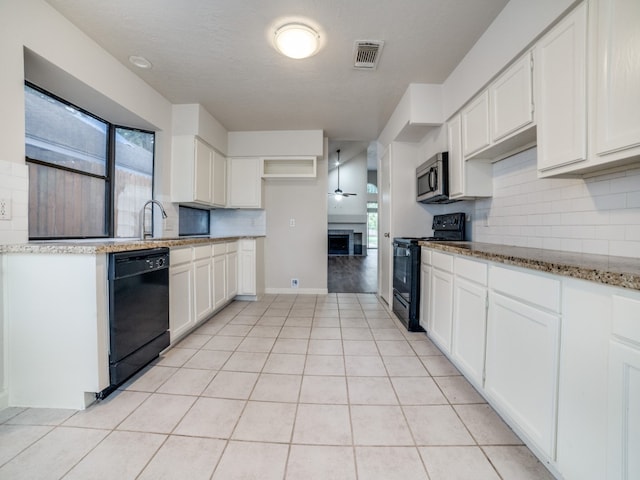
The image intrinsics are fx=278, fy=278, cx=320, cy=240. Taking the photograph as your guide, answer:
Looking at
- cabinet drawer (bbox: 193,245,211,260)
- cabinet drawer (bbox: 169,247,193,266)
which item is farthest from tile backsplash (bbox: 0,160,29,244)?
cabinet drawer (bbox: 193,245,211,260)

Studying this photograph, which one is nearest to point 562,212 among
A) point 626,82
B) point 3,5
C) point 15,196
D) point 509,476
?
point 626,82

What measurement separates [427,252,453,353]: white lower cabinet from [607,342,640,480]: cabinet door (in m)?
1.13

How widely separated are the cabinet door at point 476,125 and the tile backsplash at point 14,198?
9.90 ft

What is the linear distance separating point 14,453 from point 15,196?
130 cm

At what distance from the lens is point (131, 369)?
66.4 inches

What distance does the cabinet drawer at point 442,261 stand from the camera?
1.98 m

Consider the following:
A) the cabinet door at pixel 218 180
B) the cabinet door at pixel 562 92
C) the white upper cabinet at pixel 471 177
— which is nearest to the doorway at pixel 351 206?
the cabinet door at pixel 218 180

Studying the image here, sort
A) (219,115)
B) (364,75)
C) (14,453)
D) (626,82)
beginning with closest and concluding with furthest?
(626,82) < (14,453) < (364,75) < (219,115)

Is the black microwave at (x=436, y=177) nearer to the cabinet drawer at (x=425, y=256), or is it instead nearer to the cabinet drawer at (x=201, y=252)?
the cabinet drawer at (x=425, y=256)

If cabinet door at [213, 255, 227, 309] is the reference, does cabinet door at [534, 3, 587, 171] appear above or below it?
above

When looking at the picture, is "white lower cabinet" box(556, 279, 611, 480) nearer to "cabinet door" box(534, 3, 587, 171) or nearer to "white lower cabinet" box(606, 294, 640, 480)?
"white lower cabinet" box(606, 294, 640, 480)

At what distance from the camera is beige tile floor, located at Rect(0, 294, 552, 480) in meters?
1.14

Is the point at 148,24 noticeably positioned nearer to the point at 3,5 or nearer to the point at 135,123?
the point at 3,5

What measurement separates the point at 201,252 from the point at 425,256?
2.09 meters
